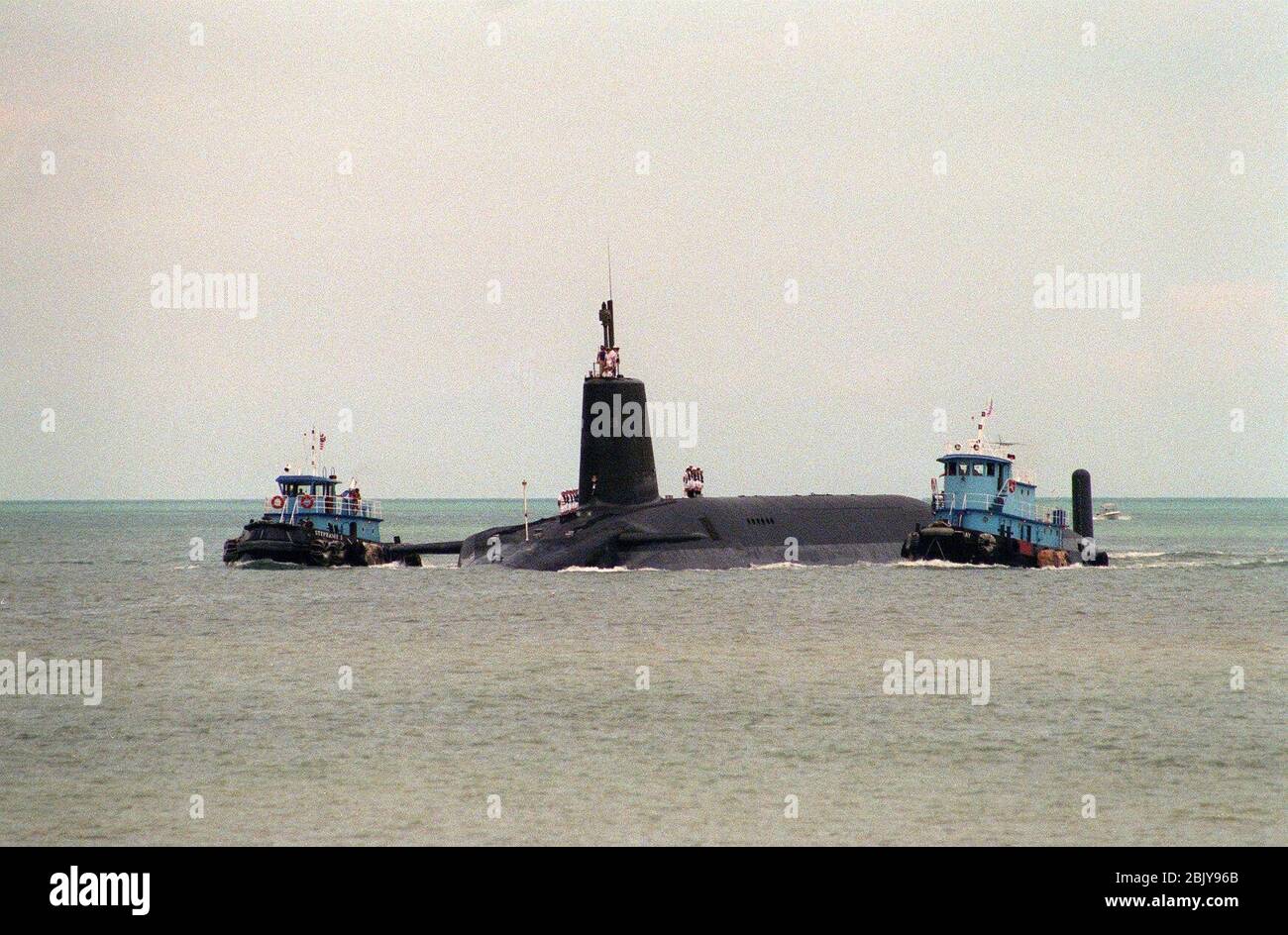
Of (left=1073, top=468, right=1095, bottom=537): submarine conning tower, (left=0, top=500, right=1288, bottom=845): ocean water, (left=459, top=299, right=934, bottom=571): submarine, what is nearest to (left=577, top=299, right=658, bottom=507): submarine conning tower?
(left=459, top=299, right=934, bottom=571): submarine

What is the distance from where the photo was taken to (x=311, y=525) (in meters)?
66.1

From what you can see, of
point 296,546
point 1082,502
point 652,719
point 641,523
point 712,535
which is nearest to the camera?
point 652,719

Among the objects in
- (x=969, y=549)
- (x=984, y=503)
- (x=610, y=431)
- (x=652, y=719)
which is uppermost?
(x=610, y=431)

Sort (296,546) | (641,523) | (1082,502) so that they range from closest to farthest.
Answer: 1. (641,523)
2. (296,546)
3. (1082,502)

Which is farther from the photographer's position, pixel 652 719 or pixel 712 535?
pixel 712 535

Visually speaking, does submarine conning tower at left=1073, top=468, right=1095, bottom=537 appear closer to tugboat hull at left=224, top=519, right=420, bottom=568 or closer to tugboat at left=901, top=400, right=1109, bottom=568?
tugboat at left=901, top=400, right=1109, bottom=568

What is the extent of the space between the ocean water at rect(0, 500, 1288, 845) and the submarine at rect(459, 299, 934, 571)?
1.95 meters

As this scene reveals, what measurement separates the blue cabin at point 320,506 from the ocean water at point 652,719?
8.97 metres

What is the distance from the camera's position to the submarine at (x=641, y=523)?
5909 centimetres

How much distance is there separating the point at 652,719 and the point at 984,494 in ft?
107

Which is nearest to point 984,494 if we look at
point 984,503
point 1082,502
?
point 984,503

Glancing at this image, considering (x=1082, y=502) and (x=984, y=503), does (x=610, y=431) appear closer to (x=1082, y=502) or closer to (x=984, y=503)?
(x=984, y=503)
